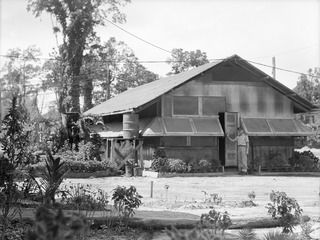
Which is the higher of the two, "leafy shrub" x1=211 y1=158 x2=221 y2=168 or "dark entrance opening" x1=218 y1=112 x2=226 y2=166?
"dark entrance opening" x1=218 y1=112 x2=226 y2=166

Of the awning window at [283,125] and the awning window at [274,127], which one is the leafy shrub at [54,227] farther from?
the awning window at [283,125]

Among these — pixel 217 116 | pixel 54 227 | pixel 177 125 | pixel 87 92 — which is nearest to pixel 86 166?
pixel 177 125

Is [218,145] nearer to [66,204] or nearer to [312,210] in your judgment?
[312,210]

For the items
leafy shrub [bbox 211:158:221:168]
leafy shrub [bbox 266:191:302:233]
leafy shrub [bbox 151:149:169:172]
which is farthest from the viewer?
leafy shrub [bbox 211:158:221:168]

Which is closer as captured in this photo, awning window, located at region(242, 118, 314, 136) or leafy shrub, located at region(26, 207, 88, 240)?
leafy shrub, located at region(26, 207, 88, 240)

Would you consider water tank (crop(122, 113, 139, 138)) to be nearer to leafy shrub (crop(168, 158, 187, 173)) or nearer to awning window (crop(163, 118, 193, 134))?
awning window (crop(163, 118, 193, 134))

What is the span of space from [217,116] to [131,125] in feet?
16.8

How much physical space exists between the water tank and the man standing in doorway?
594cm

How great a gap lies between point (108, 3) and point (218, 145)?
21263 mm

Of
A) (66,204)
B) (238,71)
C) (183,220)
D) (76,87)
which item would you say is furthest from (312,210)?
(76,87)

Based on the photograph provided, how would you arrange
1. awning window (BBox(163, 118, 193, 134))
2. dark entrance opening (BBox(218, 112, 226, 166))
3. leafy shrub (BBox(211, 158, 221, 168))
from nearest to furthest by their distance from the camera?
awning window (BBox(163, 118, 193, 134)), leafy shrub (BBox(211, 158, 221, 168)), dark entrance opening (BBox(218, 112, 226, 166))

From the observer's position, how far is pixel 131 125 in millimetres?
23766

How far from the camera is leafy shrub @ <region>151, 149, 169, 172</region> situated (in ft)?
74.7

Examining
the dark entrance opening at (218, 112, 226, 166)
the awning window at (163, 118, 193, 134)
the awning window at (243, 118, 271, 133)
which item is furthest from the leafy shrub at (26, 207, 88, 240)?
the dark entrance opening at (218, 112, 226, 166)
